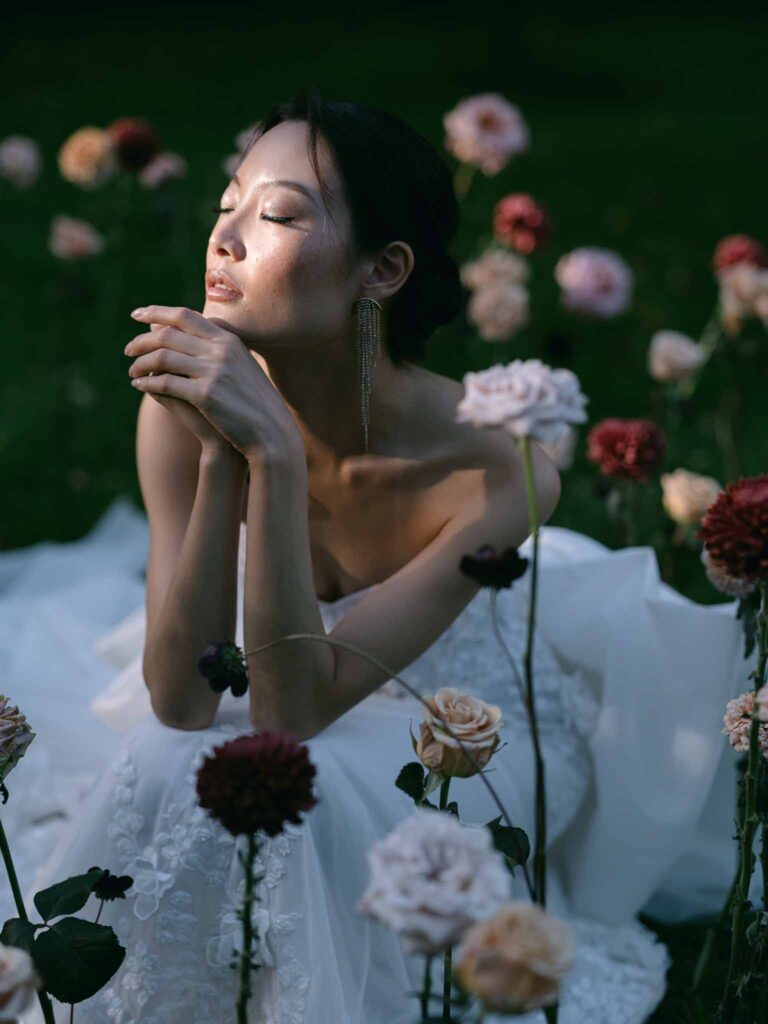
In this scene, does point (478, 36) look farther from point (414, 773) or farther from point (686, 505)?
point (414, 773)

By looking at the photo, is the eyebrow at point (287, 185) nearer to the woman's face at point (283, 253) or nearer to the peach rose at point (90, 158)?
the woman's face at point (283, 253)

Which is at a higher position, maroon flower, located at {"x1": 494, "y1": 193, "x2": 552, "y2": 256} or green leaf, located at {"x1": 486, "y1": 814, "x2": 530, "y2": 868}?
maroon flower, located at {"x1": 494, "y1": 193, "x2": 552, "y2": 256}

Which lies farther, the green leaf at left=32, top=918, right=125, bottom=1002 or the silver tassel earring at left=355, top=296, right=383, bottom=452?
the silver tassel earring at left=355, top=296, right=383, bottom=452

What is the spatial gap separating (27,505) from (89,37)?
8.45 meters

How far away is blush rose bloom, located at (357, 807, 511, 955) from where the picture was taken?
1.26 m

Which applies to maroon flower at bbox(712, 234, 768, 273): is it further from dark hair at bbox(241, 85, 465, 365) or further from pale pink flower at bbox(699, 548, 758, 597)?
pale pink flower at bbox(699, 548, 758, 597)

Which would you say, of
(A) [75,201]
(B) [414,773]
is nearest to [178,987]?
(B) [414,773]

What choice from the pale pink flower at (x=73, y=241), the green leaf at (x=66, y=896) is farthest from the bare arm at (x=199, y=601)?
the pale pink flower at (x=73, y=241)

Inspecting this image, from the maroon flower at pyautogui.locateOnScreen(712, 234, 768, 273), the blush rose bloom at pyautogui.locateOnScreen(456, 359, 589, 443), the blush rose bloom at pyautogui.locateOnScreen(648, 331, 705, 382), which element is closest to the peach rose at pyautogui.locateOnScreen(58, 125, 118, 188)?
the blush rose bloom at pyautogui.locateOnScreen(648, 331, 705, 382)

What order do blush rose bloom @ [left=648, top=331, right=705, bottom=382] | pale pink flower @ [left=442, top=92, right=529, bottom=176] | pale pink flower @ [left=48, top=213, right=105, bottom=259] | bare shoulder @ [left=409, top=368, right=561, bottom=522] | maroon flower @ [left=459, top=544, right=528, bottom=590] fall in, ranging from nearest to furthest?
maroon flower @ [left=459, top=544, right=528, bottom=590] < bare shoulder @ [left=409, top=368, right=561, bottom=522] < blush rose bloom @ [left=648, top=331, right=705, bottom=382] < pale pink flower @ [left=442, top=92, right=529, bottom=176] < pale pink flower @ [left=48, top=213, right=105, bottom=259]

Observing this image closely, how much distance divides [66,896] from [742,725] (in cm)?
97

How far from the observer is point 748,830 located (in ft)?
6.20

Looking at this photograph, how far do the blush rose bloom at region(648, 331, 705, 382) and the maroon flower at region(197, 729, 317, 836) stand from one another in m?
2.78

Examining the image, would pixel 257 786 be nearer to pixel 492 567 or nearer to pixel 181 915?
pixel 492 567
